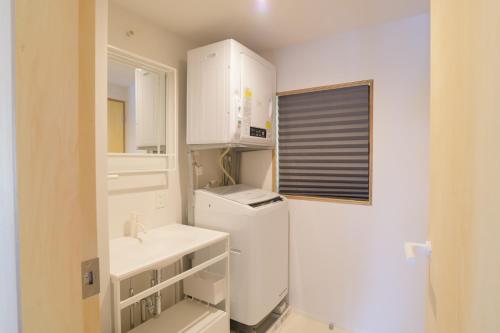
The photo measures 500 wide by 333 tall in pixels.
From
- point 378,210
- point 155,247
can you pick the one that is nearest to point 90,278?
point 155,247

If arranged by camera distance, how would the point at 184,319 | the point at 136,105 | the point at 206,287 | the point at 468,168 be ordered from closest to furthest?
1. the point at 468,168
2. the point at 184,319
3. the point at 206,287
4. the point at 136,105

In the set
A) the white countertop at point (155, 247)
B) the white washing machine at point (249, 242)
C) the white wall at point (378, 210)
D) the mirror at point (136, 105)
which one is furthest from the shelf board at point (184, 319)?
the mirror at point (136, 105)

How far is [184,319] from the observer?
1.68 m

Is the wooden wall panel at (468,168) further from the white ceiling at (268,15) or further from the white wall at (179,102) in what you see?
the white wall at (179,102)

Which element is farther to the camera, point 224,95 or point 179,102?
point 179,102

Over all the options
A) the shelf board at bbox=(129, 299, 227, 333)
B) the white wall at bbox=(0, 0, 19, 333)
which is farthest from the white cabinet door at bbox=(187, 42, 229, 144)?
the white wall at bbox=(0, 0, 19, 333)

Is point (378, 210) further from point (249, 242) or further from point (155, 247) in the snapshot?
point (155, 247)

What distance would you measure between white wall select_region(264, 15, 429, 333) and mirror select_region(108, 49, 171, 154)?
1192 millimetres

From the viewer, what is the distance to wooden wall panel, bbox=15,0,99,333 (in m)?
0.42

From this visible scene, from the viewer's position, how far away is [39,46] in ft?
1.41

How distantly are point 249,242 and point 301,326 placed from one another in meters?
0.98

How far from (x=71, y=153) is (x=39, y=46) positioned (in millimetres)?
182

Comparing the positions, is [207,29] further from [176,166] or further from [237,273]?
[237,273]

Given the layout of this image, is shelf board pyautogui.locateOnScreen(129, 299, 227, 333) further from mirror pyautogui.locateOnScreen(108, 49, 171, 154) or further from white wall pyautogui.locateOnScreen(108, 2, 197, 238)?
mirror pyautogui.locateOnScreen(108, 49, 171, 154)
